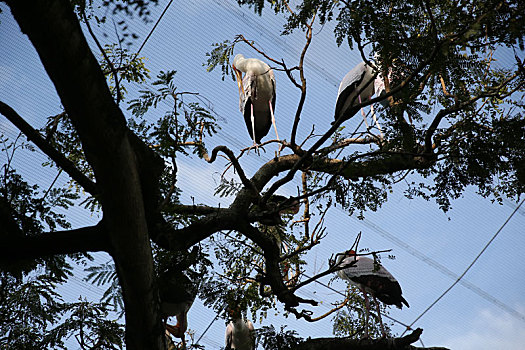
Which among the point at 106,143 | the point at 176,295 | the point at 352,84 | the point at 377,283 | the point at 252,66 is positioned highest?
the point at 252,66

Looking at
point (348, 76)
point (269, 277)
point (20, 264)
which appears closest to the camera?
point (20, 264)

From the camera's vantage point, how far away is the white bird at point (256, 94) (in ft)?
15.0

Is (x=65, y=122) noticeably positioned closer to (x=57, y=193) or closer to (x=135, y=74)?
(x=57, y=193)

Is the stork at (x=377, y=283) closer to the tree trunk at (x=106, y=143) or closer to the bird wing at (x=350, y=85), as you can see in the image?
the bird wing at (x=350, y=85)

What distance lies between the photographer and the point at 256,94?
181 inches

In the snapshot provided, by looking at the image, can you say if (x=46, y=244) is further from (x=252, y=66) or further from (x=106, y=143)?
(x=252, y=66)

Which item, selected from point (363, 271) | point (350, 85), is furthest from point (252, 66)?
point (363, 271)

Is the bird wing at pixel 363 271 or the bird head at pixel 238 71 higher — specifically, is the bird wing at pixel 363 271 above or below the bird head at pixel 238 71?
below

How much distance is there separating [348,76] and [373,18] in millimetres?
2469

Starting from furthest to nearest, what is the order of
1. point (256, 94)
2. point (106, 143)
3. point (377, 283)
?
point (256, 94)
point (377, 283)
point (106, 143)

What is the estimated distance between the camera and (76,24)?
1.25 m

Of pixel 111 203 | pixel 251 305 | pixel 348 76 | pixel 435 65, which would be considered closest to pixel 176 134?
pixel 111 203

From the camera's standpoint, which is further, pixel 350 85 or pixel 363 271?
pixel 350 85

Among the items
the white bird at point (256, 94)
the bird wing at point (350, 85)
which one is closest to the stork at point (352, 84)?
the bird wing at point (350, 85)
